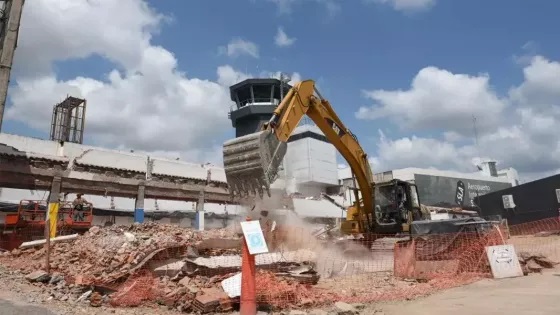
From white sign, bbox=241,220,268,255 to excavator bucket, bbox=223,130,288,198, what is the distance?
13.3 feet

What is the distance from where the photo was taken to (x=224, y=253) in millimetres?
11789

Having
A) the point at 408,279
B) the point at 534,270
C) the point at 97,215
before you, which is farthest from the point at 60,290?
the point at 97,215

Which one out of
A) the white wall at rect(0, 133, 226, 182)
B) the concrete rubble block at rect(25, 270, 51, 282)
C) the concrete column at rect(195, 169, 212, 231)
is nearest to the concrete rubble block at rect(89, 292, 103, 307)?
the concrete rubble block at rect(25, 270, 51, 282)

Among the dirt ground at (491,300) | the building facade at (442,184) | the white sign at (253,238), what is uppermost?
the building facade at (442,184)

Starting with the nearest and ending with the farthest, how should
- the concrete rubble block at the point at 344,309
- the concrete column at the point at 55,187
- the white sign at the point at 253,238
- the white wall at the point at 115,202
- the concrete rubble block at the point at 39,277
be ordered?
the white sign at the point at 253,238 → the concrete rubble block at the point at 344,309 → the concrete rubble block at the point at 39,277 → the concrete column at the point at 55,187 → the white wall at the point at 115,202

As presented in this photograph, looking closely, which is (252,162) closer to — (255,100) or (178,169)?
(178,169)

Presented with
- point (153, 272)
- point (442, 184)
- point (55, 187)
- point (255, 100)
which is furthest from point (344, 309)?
point (255, 100)

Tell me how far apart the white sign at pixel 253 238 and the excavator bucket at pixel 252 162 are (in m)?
4.05

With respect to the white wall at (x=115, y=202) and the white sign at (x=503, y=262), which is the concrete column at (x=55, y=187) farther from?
the white sign at (x=503, y=262)

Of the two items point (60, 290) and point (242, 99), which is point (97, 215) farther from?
point (242, 99)

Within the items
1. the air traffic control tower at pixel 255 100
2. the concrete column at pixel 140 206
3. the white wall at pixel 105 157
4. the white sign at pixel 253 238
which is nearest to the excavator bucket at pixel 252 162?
the white sign at pixel 253 238

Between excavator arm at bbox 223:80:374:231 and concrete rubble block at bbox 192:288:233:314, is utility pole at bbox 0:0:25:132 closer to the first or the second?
excavator arm at bbox 223:80:374:231

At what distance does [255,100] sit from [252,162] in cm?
6651

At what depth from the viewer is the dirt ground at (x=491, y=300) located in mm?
6973
